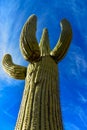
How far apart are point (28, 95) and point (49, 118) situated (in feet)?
2.04

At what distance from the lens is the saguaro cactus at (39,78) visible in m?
3.99

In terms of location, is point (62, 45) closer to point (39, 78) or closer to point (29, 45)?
point (29, 45)

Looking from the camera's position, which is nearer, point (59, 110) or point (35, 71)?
point (59, 110)

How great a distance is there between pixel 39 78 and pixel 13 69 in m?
1.04

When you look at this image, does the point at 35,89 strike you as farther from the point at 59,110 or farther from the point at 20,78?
the point at 20,78

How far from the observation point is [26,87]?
4656 mm

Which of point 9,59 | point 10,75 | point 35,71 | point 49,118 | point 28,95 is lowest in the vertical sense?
point 49,118

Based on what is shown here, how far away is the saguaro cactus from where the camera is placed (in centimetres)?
399

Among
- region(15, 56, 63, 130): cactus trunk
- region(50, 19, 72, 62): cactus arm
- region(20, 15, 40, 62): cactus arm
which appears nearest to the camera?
region(15, 56, 63, 130): cactus trunk

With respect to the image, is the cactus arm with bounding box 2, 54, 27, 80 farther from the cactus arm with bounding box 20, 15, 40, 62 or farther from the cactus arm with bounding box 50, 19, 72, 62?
the cactus arm with bounding box 50, 19, 72, 62

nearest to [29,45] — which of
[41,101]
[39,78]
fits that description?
[39,78]

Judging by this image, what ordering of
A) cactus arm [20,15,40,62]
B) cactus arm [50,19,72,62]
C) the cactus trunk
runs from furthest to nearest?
cactus arm [50,19,72,62], cactus arm [20,15,40,62], the cactus trunk

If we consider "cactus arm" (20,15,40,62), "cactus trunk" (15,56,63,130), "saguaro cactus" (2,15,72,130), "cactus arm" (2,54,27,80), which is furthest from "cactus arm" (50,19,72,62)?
"cactus arm" (2,54,27,80)

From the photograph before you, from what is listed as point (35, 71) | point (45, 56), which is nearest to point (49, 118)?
point (35, 71)
